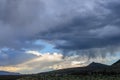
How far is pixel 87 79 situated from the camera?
139m

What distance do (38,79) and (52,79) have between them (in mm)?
6976

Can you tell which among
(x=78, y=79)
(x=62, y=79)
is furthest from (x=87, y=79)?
(x=62, y=79)

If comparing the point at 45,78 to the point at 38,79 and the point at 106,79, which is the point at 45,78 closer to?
the point at 38,79

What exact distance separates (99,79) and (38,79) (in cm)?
2911

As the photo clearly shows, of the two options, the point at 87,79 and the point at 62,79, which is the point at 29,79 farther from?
the point at 87,79

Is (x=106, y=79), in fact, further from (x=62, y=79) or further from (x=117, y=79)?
(x=62, y=79)

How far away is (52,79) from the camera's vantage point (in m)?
135

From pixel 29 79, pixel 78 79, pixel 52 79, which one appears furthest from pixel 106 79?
pixel 29 79

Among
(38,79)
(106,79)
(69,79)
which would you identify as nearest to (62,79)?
(69,79)

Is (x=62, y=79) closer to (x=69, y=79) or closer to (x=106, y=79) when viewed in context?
(x=69, y=79)

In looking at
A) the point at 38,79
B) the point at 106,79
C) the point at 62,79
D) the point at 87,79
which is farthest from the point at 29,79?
the point at 106,79

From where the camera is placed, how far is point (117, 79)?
13638 cm

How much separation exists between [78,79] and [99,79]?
34.9ft

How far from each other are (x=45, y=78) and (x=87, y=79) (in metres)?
20.6
